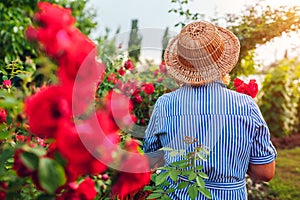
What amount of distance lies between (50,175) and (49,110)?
4.0 inches

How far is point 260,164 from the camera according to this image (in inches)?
72.9

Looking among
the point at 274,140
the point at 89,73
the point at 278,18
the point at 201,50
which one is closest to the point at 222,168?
the point at 201,50

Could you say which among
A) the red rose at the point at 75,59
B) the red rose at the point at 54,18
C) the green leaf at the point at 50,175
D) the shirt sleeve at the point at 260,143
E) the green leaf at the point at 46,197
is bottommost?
the shirt sleeve at the point at 260,143

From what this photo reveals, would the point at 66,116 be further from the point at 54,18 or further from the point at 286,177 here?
the point at 286,177

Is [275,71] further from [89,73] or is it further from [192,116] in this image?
[89,73]

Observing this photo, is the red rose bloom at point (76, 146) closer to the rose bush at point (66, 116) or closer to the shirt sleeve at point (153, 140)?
the rose bush at point (66, 116)

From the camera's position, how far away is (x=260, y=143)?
5.94 ft

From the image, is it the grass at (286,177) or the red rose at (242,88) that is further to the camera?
the grass at (286,177)

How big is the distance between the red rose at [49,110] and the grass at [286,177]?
13.2 ft

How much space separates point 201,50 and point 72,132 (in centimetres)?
120

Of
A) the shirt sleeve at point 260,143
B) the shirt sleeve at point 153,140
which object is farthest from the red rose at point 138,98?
the shirt sleeve at point 260,143

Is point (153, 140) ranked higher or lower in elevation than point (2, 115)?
lower

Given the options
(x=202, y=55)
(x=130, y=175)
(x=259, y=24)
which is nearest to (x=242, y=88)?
(x=202, y=55)

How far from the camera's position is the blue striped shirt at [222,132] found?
178cm
